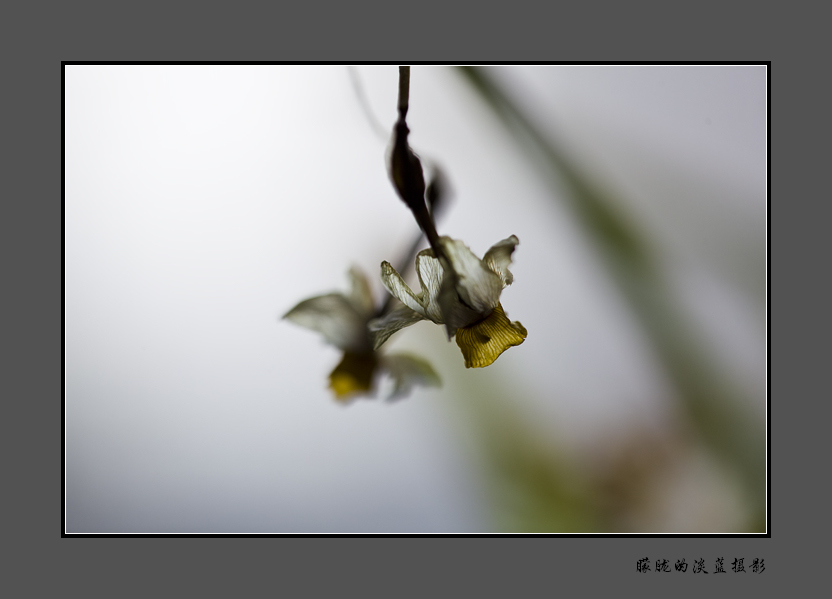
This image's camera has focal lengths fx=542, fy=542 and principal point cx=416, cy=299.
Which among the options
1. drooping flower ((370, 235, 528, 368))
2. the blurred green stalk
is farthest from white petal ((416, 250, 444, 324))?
the blurred green stalk

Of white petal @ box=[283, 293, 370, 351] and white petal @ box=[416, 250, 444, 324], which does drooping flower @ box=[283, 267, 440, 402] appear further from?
white petal @ box=[416, 250, 444, 324]

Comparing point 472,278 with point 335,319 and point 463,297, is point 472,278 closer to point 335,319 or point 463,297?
point 463,297

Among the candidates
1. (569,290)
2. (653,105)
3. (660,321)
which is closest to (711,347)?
(660,321)

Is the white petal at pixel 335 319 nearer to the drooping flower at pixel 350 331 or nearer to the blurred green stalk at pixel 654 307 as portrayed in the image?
the drooping flower at pixel 350 331

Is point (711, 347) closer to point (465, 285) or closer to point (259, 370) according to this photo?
point (465, 285)

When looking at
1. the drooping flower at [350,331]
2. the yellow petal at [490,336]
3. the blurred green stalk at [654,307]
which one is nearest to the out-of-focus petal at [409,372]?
the drooping flower at [350,331]

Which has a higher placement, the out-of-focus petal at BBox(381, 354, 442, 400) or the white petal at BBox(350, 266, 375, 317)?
the white petal at BBox(350, 266, 375, 317)
